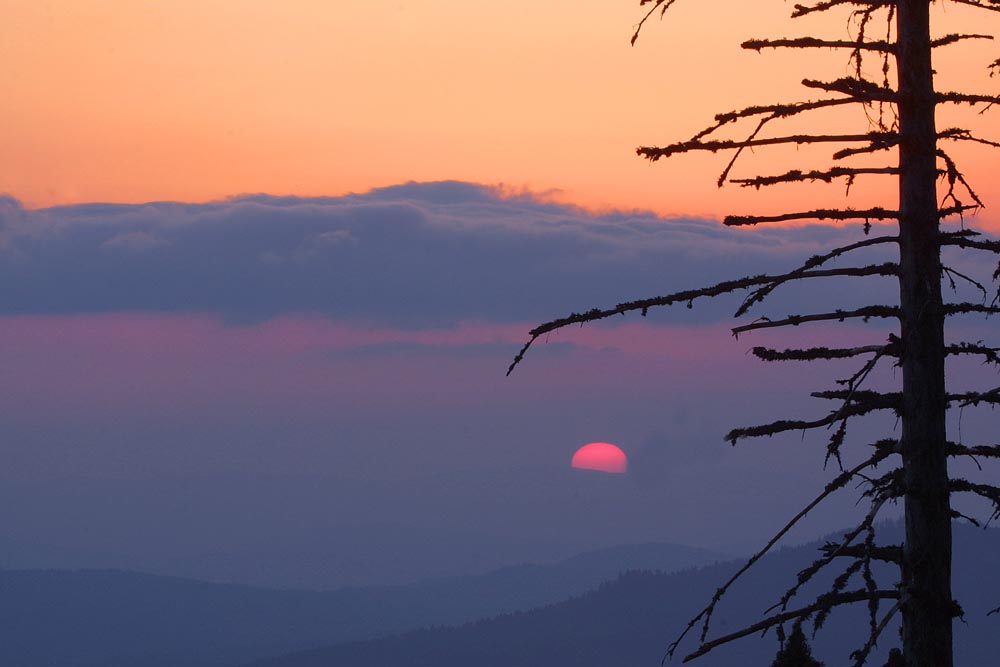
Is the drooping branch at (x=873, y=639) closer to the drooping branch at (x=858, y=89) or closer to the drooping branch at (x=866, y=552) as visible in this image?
the drooping branch at (x=866, y=552)

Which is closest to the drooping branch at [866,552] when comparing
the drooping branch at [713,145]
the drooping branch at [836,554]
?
the drooping branch at [836,554]

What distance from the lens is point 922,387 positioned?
12.5m

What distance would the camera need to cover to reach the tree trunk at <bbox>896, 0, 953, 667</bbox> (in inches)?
487

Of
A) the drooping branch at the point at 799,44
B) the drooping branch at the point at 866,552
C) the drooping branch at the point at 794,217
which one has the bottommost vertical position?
the drooping branch at the point at 866,552

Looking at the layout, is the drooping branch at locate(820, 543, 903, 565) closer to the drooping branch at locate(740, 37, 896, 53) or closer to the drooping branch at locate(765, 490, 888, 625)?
the drooping branch at locate(765, 490, 888, 625)

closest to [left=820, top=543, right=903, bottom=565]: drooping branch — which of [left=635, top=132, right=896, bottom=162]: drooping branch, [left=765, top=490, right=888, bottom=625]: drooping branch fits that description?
[left=765, top=490, right=888, bottom=625]: drooping branch

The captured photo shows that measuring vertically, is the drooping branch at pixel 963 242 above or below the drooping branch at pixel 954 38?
below

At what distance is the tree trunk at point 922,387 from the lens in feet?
40.5

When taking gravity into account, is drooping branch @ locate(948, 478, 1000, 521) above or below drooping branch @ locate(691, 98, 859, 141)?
below

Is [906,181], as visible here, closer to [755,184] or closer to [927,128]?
[927,128]

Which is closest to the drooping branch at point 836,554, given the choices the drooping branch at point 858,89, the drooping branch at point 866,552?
the drooping branch at point 866,552

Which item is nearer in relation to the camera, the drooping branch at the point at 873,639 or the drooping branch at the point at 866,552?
the drooping branch at the point at 873,639

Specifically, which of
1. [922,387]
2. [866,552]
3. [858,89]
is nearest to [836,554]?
[866,552]

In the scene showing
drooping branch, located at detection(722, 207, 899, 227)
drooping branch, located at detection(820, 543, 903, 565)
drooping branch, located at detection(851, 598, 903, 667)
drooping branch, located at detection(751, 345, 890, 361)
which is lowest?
drooping branch, located at detection(851, 598, 903, 667)
